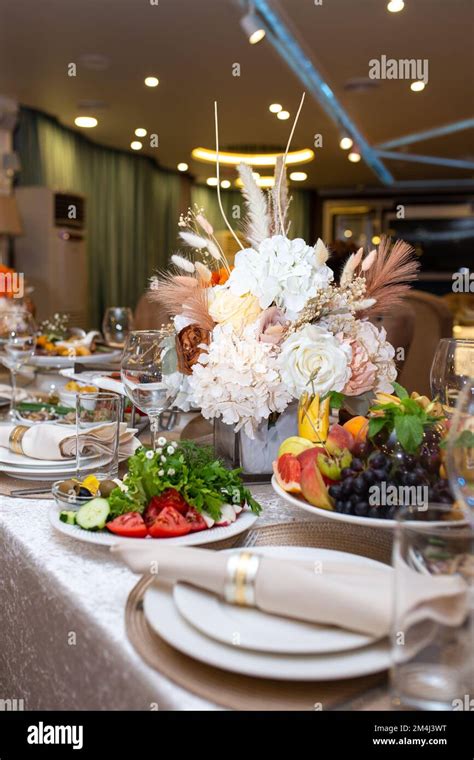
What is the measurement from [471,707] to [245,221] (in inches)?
31.6

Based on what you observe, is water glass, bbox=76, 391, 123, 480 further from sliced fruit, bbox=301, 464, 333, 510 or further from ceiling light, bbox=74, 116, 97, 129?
ceiling light, bbox=74, 116, 97, 129

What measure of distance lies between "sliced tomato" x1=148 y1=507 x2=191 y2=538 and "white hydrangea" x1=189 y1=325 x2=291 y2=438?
0.23 metres

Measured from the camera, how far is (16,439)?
116 centimetres

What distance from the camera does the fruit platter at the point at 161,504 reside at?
82 cm

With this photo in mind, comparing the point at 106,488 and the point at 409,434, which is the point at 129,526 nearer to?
the point at 106,488

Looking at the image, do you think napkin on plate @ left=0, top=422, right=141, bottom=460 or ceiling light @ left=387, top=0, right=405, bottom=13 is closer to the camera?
napkin on plate @ left=0, top=422, right=141, bottom=460

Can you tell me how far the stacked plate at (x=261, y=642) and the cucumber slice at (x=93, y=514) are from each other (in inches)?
8.5

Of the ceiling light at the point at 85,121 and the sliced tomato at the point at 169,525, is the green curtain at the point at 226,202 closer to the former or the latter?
the ceiling light at the point at 85,121

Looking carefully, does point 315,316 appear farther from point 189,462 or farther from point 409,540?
point 409,540

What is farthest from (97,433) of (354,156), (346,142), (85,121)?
(354,156)

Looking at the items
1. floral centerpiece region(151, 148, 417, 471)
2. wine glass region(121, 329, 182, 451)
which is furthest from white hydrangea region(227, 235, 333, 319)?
wine glass region(121, 329, 182, 451)

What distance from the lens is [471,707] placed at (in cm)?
50

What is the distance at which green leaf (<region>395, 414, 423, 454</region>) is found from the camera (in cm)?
85
